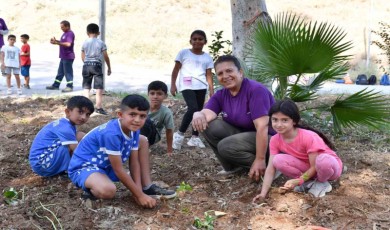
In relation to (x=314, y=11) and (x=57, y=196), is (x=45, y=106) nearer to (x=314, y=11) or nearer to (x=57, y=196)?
(x=57, y=196)

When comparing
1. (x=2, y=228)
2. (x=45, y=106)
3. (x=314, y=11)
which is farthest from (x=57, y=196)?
(x=314, y=11)

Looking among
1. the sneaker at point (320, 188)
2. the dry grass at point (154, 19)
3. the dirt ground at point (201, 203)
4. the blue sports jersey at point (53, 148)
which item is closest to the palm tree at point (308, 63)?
the dirt ground at point (201, 203)

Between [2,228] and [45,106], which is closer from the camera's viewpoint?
[2,228]

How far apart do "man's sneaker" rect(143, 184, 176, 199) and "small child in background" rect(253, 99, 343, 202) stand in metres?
0.60

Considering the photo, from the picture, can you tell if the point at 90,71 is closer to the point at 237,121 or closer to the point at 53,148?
the point at 53,148

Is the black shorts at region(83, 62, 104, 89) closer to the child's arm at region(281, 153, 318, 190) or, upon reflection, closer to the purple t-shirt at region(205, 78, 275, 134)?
the purple t-shirt at region(205, 78, 275, 134)

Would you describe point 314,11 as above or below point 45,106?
above

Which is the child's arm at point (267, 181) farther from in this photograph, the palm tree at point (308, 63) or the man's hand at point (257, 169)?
the palm tree at point (308, 63)

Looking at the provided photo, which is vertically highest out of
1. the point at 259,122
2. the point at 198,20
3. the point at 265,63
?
the point at 198,20

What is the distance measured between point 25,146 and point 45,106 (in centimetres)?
248

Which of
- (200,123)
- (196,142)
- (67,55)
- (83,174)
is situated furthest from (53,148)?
(67,55)

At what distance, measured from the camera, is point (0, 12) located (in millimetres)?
32906

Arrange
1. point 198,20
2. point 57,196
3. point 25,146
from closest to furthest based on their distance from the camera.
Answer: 1. point 57,196
2. point 25,146
3. point 198,20

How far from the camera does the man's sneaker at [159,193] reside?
3.63m
